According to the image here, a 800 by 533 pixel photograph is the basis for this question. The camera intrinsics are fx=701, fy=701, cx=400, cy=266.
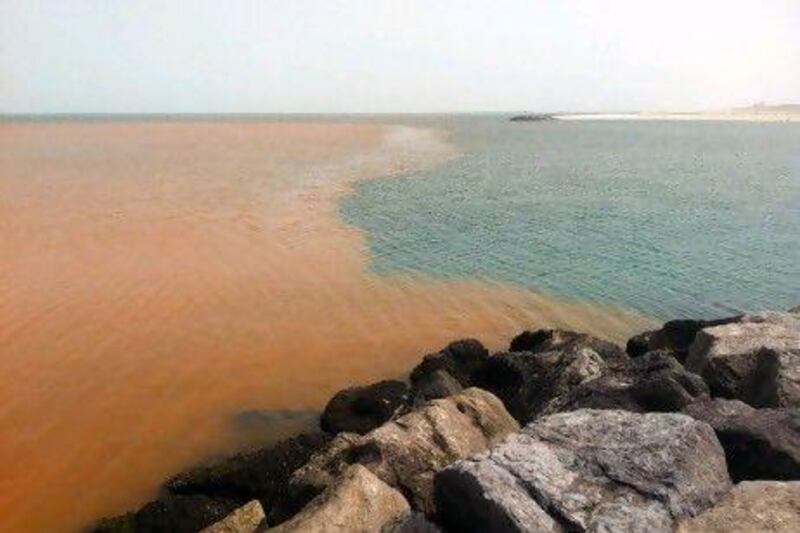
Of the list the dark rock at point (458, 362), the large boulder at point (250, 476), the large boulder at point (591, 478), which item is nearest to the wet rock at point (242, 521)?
the large boulder at point (250, 476)

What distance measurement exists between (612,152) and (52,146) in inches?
1863

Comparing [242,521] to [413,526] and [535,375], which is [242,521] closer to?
[413,526]

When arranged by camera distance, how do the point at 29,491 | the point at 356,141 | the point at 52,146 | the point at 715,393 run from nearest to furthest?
1. the point at 29,491
2. the point at 715,393
3. the point at 52,146
4. the point at 356,141

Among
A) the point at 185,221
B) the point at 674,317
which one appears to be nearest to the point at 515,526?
the point at 674,317

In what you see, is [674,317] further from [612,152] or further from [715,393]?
Result: [612,152]

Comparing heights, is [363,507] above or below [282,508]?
above

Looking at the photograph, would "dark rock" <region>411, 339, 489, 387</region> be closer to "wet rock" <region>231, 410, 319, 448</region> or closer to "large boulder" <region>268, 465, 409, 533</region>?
"wet rock" <region>231, 410, 319, 448</region>

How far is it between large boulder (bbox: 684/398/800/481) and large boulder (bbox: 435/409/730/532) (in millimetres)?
441

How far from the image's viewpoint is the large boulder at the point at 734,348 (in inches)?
355

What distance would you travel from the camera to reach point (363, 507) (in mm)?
5914

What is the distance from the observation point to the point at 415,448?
720 cm

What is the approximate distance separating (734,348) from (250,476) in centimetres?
643

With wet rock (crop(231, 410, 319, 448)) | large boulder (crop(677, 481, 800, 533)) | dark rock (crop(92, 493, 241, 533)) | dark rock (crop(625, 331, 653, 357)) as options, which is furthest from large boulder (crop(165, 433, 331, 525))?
dark rock (crop(625, 331, 653, 357))

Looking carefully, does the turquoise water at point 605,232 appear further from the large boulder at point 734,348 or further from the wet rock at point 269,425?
the wet rock at point 269,425
